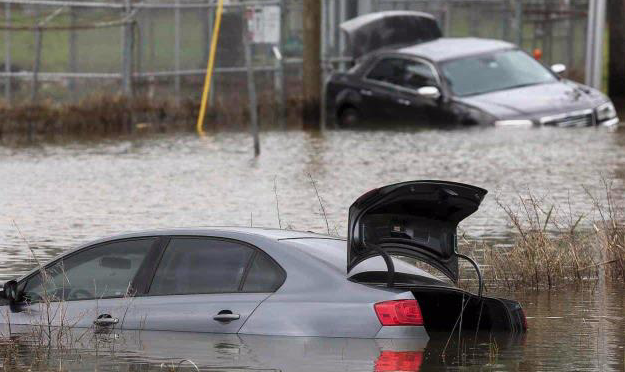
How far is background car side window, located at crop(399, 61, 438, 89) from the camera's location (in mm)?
32250

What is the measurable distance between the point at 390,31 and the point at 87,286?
975 inches

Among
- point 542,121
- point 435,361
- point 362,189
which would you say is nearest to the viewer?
point 435,361

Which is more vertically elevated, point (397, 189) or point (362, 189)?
point (397, 189)

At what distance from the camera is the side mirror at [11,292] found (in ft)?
38.8

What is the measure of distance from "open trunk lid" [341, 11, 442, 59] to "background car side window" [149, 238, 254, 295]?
25.0 metres

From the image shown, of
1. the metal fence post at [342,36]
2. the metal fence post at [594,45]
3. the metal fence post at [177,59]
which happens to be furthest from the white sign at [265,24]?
the metal fence post at [342,36]

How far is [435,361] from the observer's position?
1082 centimetres

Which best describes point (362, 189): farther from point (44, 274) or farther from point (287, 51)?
point (287, 51)

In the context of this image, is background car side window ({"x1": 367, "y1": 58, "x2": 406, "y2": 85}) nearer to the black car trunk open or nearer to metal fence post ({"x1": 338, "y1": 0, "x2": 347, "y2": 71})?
metal fence post ({"x1": 338, "y1": 0, "x2": 347, "y2": 71})

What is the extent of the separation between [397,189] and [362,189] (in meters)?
12.1

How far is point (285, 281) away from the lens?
11.0 m

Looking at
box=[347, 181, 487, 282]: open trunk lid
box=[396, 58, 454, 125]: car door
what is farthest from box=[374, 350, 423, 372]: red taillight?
box=[396, 58, 454, 125]: car door

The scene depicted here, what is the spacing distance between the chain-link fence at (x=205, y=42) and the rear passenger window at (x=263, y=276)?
1704cm

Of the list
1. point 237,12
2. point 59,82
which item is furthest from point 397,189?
point 237,12
